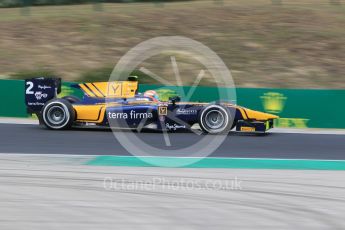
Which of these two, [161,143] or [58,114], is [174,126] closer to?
[161,143]

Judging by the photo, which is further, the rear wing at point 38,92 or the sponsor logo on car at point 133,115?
the rear wing at point 38,92

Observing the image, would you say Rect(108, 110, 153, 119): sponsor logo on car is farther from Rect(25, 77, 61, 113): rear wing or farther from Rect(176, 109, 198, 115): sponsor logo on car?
Rect(25, 77, 61, 113): rear wing

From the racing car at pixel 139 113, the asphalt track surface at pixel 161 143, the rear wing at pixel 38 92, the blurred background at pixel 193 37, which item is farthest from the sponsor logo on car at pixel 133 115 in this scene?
the blurred background at pixel 193 37

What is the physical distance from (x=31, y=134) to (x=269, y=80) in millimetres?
9851

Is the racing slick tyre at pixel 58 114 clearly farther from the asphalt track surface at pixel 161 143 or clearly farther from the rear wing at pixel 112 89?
the rear wing at pixel 112 89

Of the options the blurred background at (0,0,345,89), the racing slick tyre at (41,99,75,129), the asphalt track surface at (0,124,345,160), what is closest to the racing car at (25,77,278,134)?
the racing slick tyre at (41,99,75,129)

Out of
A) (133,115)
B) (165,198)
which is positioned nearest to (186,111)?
(133,115)

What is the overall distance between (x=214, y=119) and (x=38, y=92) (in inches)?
144

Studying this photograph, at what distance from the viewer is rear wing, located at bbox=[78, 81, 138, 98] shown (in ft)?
46.3

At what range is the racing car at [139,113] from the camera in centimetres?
1364

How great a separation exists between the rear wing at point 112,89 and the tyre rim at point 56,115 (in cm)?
65

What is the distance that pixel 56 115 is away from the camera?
14.1 meters

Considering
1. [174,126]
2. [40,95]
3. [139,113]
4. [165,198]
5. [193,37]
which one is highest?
[193,37]

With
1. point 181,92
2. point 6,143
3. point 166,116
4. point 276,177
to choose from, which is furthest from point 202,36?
point 276,177
